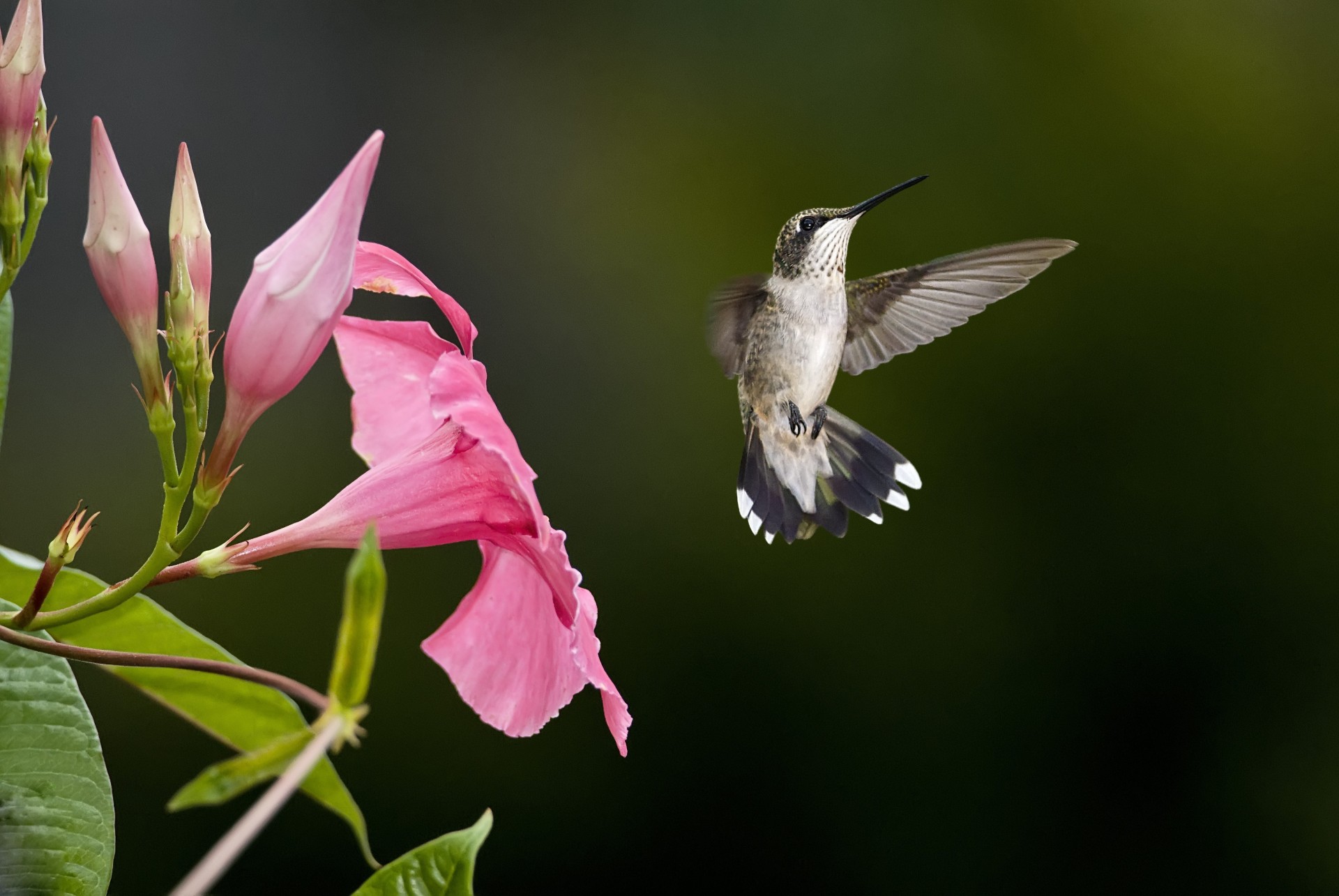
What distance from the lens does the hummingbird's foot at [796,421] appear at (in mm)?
920

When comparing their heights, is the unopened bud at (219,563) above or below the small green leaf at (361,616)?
below

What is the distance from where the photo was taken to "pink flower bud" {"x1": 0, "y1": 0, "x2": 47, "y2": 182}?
0.42 metres

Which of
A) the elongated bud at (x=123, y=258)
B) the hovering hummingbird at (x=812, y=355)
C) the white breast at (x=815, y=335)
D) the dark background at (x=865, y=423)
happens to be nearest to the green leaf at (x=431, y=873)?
the elongated bud at (x=123, y=258)

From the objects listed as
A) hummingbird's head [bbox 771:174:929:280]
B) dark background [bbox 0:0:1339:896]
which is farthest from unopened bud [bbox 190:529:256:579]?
dark background [bbox 0:0:1339:896]

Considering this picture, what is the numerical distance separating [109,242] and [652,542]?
2.32 meters

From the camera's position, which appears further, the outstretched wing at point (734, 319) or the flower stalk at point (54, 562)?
the outstretched wing at point (734, 319)

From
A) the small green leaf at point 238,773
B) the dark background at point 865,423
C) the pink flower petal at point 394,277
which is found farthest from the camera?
the dark background at point 865,423

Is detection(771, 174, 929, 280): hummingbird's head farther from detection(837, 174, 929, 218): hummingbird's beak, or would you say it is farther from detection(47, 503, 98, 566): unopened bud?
detection(47, 503, 98, 566): unopened bud

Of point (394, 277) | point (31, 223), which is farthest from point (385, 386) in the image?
point (31, 223)

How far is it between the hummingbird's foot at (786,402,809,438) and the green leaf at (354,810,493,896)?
0.56m

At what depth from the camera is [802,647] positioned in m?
2.71

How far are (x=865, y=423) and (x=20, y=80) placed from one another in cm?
246

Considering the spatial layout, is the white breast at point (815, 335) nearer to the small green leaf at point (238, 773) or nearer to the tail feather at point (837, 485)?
the tail feather at point (837, 485)

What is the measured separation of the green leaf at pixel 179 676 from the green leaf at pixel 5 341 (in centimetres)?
6
